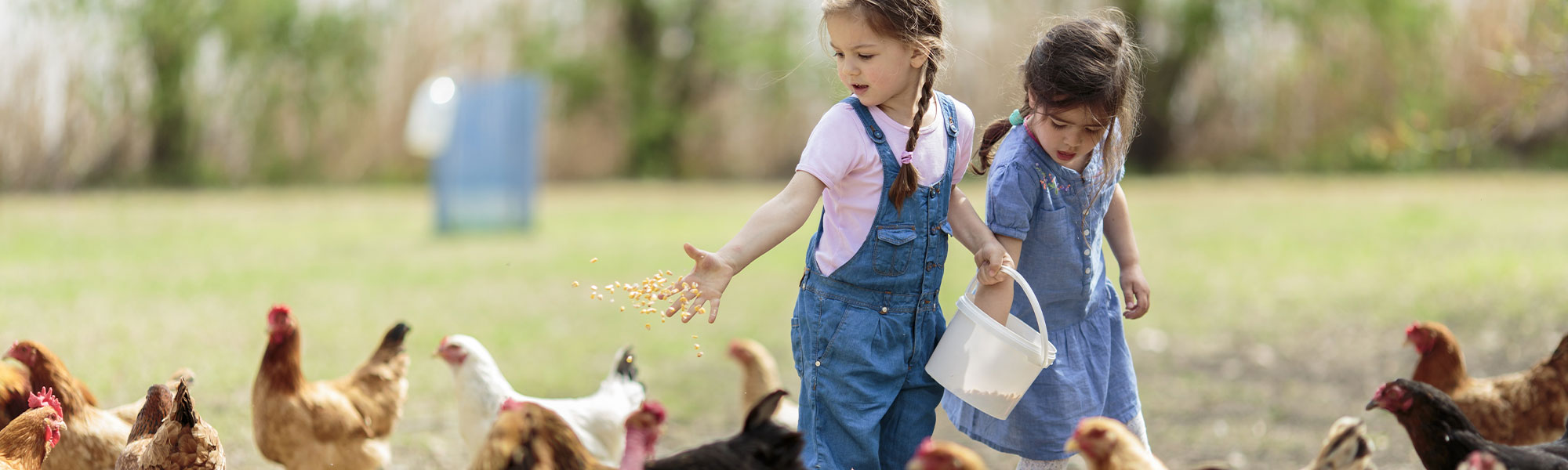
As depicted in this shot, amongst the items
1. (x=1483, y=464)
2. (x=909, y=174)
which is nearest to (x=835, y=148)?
(x=909, y=174)

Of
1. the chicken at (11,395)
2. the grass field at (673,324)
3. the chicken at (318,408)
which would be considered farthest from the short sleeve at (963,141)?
the chicken at (11,395)

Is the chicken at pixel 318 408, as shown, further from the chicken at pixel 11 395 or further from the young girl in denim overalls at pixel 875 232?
the young girl in denim overalls at pixel 875 232

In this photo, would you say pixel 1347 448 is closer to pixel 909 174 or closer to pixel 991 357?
pixel 991 357

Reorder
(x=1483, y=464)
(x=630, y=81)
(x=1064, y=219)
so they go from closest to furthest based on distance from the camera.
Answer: (x=1483, y=464) < (x=1064, y=219) < (x=630, y=81)

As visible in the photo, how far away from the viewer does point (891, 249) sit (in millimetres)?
2840

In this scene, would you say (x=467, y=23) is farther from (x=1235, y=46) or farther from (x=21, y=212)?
(x=1235, y=46)

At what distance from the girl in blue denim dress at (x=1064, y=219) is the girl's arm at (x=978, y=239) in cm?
5

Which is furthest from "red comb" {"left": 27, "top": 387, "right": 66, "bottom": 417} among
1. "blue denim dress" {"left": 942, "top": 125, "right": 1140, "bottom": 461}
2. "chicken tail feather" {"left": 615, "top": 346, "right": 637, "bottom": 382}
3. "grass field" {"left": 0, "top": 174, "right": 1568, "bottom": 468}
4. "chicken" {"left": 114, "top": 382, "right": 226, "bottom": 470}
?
"blue denim dress" {"left": 942, "top": 125, "right": 1140, "bottom": 461}

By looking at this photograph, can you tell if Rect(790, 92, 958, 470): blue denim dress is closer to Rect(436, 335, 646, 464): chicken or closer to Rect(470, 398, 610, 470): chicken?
Rect(470, 398, 610, 470): chicken

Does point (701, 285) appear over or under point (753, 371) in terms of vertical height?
over

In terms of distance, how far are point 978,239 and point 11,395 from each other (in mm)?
2553

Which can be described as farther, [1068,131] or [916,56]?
[1068,131]

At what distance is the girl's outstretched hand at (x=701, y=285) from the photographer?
2.57 metres

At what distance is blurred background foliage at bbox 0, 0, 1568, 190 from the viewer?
611 inches
